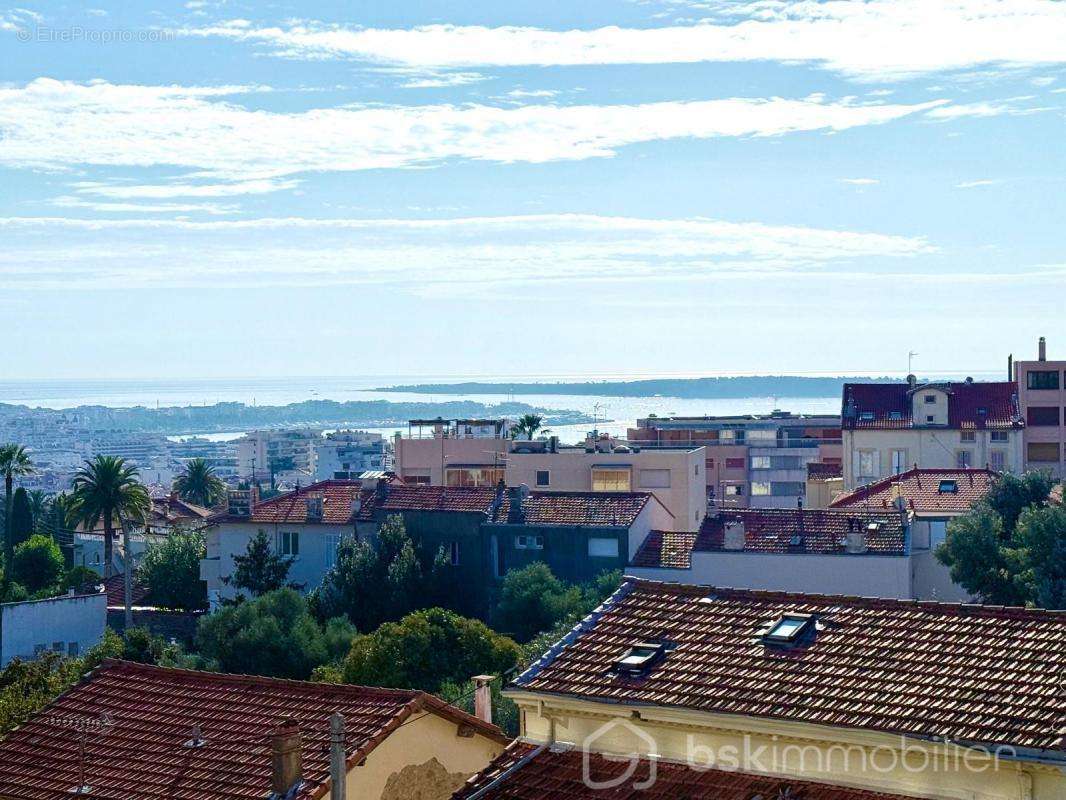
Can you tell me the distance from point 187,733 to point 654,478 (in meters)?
47.7

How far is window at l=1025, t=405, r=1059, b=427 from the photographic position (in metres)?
85.0

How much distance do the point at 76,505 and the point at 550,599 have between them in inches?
1111

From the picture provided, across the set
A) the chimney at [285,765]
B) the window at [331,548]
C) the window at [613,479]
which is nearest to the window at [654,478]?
the window at [613,479]

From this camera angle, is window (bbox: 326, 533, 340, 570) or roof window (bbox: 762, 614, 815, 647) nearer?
roof window (bbox: 762, 614, 815, 647)

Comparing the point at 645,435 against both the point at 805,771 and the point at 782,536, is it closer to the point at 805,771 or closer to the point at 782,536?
the point at 782,536

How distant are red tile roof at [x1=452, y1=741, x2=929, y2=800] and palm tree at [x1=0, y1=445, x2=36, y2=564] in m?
59.4

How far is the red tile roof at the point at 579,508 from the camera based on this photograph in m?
53.0

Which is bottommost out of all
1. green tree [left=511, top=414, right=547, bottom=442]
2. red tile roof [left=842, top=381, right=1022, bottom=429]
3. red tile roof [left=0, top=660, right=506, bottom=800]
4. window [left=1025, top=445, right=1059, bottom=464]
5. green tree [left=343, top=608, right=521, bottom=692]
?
green tree [left=343, top=608, right=521, bottom=692]

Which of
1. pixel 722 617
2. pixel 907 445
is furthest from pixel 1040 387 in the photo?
pixel 722 617

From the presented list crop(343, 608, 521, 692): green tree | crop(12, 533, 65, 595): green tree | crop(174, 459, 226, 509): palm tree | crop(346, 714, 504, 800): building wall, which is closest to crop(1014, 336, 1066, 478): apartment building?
crop(12, 533, 65, 595): green tree

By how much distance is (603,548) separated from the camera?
52438 mm

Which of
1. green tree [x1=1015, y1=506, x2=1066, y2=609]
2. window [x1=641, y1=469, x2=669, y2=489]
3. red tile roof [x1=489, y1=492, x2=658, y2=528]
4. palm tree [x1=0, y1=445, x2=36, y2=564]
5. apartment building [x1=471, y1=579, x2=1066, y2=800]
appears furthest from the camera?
palm tree [x1=0, y1=445, x2=36, y2=564]

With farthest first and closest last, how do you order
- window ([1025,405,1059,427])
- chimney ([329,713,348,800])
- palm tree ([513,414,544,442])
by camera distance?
palm tree ([513,414,544,442]) < window ([1025,405,1059,427]) < chimney ([329,713,348,800])

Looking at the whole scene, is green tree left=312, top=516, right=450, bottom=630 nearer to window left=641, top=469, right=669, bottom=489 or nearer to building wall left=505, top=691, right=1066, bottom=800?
window left=641, top=469, right=669, bottom=489
